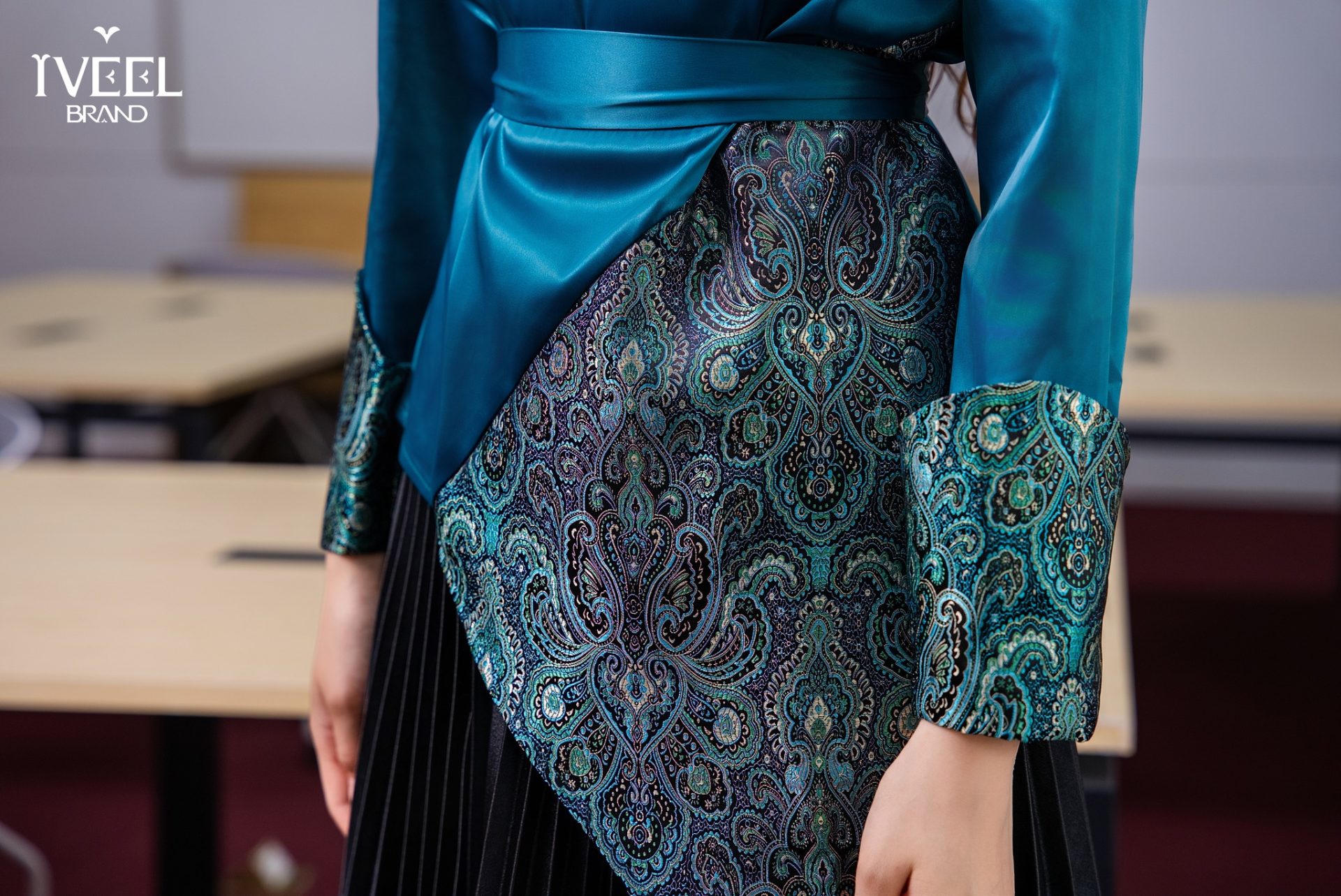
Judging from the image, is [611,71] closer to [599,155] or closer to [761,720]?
[599,155]

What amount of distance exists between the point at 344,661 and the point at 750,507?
1.00 feet

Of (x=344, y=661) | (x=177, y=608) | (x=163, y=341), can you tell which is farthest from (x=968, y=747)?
(x=163, y=341)

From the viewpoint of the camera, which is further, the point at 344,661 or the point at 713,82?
the point at 344,661

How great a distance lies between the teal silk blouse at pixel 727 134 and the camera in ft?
1.82

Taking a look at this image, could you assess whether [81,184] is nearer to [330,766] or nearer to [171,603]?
[171,603]

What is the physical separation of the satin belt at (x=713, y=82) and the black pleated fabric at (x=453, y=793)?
0.77ft

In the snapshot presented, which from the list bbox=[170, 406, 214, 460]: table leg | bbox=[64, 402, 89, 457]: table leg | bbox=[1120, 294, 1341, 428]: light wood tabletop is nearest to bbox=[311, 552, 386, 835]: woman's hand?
bbox=[1120, 294, 1341, 428]: light wood tabletop

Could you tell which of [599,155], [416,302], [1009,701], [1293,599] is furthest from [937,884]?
[1293,599]

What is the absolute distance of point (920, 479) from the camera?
0.57m

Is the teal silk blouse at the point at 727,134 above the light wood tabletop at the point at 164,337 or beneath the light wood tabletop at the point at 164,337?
above

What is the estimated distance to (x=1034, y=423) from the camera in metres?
0.55

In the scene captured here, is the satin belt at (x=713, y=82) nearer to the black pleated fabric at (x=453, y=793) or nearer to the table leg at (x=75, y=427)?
the black pleated fabric at (x=453, y=793)

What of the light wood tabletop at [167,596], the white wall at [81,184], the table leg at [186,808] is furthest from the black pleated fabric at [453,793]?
the white wall at [81,184]

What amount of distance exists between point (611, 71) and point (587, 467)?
185mm
